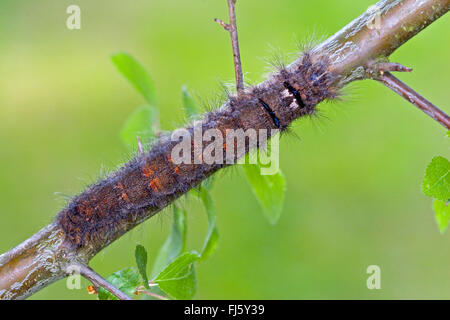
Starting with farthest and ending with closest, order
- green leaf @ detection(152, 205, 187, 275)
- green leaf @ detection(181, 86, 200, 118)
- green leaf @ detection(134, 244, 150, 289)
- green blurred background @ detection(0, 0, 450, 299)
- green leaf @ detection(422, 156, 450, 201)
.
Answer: green blurred background @ detection(0, 0, 450, 299) → green leaf @ detection(181, 86, 200, 118) → green leaf @ detection(152, 205, 187, 275) → green leaf @ detection(134, 244, 150, 289) → green leaf @ detection(422, 156, 450, 201)

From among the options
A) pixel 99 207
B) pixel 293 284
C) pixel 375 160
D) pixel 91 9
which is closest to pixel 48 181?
pixel 91 9

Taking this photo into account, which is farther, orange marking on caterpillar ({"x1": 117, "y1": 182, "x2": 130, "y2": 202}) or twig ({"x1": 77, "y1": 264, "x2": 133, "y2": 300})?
orange marking on caterpillar ({"x1": 117, "y1": 182, "x2": 130, "y2": 202})

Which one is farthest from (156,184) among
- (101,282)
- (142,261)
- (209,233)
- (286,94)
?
(286,94)

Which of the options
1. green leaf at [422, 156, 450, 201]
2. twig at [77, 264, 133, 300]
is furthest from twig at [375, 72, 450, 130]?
twig at [77, 264, 133, 300]

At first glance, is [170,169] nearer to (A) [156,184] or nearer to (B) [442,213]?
(A) [156,184]

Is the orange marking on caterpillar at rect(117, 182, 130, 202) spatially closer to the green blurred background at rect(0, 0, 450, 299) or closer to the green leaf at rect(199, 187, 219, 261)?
the green leaf at rect(199, 187, 219, 261)

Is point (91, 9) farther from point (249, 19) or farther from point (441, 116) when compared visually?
point (441, 116)

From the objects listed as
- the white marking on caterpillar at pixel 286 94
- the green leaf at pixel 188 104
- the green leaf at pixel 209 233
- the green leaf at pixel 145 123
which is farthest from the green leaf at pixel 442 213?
the green leaf at pixel 145 123

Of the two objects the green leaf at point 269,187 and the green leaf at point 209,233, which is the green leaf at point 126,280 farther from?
the green leaf at point 269,187
